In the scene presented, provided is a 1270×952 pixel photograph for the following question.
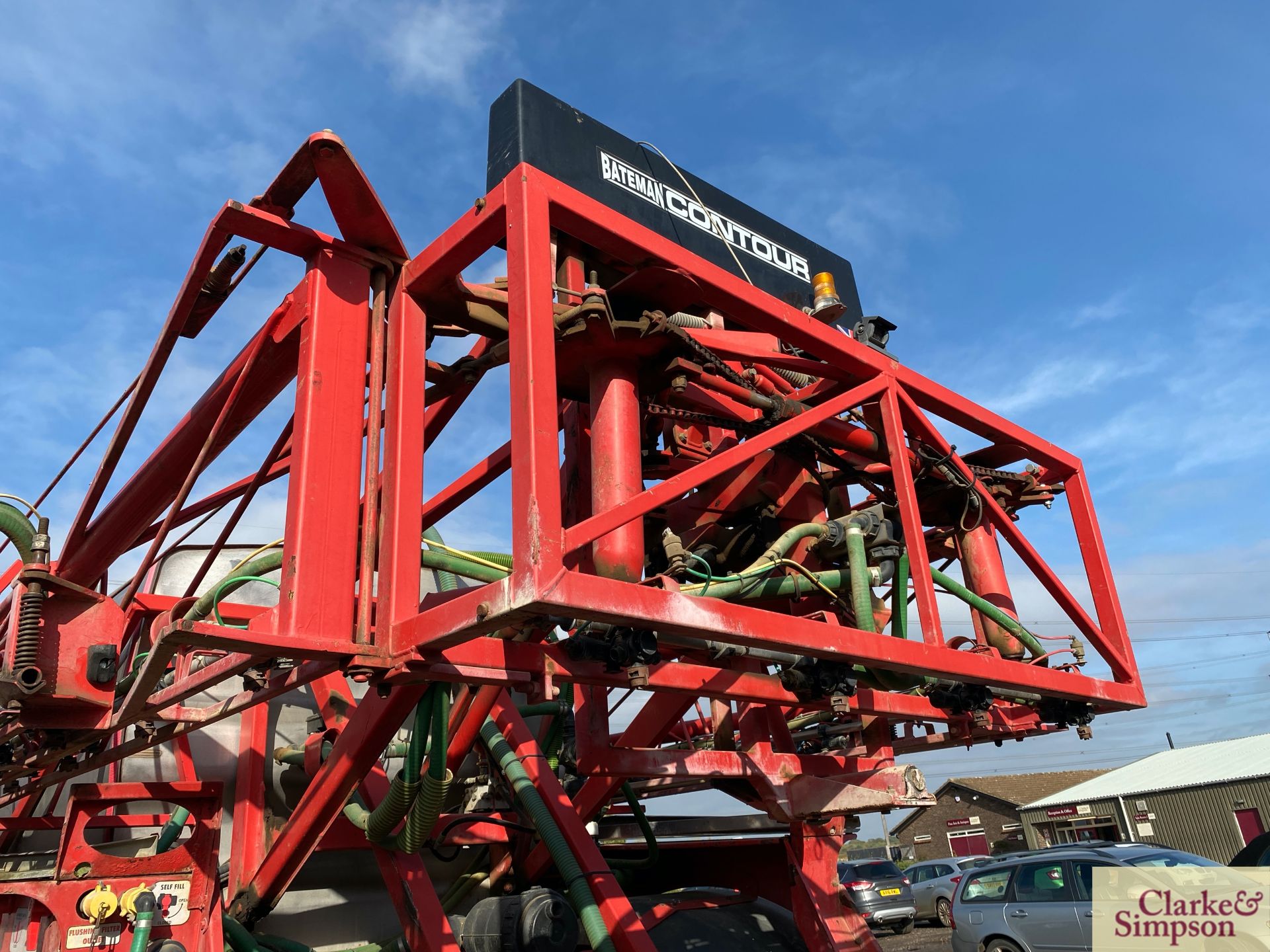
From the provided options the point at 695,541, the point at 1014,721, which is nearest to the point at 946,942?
the point at 1014,721

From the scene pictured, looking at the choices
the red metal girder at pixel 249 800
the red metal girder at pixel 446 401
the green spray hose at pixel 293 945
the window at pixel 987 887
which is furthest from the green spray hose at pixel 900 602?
the window at pixel 987 887

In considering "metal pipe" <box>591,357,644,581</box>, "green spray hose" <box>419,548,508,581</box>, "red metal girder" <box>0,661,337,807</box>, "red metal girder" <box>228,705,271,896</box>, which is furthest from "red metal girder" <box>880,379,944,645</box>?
"red metal girder" <box>228,705,271,896</box>

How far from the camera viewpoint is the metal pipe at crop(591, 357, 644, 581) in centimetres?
359

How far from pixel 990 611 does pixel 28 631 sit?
418cm

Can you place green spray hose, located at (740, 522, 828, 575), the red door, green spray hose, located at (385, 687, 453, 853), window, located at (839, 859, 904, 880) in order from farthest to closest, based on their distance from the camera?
the red door → window, located at (839, 859, 904, 880) → green spray hose, located at (740, 522, 828, 575) → green spray hose, located at (385, 687, 453, 853)

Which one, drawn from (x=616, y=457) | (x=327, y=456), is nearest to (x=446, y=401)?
(x=616, y=457)

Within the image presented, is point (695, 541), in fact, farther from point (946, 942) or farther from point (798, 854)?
point (946, 942)

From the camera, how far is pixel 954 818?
1474 inches

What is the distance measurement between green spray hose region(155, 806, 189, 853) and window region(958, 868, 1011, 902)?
8.15m

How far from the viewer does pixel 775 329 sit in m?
3.97

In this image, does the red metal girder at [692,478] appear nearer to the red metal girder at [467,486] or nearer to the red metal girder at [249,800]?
the red metal girder at [467,486]

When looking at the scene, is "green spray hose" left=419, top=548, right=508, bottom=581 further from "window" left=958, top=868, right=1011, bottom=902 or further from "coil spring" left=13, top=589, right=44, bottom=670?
"window" left=958, top=868, right=1011, bottom=902

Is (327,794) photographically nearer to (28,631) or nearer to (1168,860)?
(28,631)

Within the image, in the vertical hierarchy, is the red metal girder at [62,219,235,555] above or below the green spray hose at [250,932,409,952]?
above
